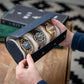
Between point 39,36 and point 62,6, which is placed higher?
point 39,36

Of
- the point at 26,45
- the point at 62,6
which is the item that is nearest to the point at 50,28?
the point at 26,45

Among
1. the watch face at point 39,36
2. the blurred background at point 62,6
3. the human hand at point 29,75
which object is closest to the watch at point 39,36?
the watch face at point 39,36

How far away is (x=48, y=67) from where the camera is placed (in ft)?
2.77

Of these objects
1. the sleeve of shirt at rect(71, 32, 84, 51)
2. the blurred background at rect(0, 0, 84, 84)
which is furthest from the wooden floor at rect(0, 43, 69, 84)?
the blurred background at rect(0, 0, 84, 84)

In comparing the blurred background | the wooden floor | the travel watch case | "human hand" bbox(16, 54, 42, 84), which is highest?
the travel watch case

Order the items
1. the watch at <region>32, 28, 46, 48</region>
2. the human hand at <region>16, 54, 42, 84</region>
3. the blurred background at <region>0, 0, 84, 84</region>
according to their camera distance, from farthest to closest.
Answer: the blurred background at <region>0, 0, 84, 84</region>
the watch at <region>32, 28, 46, 48</region>
the human hand at <region>16, 54, 42, 84</region>

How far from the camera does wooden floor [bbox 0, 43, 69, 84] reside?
79 centimetres

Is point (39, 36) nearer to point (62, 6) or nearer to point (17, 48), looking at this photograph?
point (17, 48)

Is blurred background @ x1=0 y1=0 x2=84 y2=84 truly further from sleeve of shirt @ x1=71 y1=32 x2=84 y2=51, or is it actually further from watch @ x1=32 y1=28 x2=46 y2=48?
watch @ x1=32 y1=28 x2=46 y2=48

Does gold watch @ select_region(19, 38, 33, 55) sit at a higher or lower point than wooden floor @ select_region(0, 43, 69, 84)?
higher

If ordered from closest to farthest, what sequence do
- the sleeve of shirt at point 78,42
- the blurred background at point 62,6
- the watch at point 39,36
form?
the watch at point 39,36 < the sleeve of shirt at point 78,42 < the blurred background at point 62,6

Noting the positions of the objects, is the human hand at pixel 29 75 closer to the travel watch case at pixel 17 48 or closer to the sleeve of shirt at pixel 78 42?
the travel watch case at pixel 17 48

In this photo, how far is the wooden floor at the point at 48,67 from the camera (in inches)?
30.9

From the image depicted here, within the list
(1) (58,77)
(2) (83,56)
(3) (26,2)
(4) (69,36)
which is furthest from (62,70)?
(3) (26,2)
